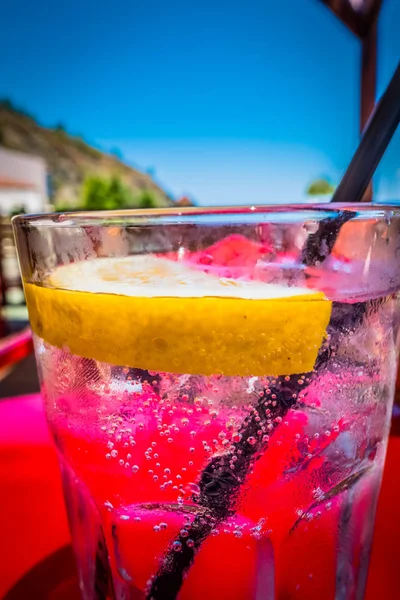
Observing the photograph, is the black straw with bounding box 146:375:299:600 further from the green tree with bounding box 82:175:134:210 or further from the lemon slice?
the green tree with bounding box 82:175:134:210

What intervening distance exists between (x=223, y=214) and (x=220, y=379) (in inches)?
3.9

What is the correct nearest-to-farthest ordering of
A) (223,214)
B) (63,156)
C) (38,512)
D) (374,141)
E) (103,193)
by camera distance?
(223,214) < (374,141) < (38,512) < (103,193) < (63,156)

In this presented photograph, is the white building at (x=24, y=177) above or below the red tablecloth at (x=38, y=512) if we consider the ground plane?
above

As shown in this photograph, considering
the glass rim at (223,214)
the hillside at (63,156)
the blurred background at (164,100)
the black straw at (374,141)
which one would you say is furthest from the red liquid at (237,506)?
the hillside at (63,156)

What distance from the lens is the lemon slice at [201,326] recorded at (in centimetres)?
26

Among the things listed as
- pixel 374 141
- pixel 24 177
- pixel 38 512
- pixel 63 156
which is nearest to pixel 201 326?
pixel 374 141

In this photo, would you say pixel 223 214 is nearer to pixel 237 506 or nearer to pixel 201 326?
pixel 201 326

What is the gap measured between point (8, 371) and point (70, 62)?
59.0ft

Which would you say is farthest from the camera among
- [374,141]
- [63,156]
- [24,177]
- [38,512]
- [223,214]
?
[63,156]

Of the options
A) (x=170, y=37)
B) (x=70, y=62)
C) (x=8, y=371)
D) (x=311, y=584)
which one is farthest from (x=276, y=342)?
(x=70, y=62)

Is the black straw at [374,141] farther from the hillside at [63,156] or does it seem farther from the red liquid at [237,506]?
the hillside at [63,156]

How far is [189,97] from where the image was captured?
1644 centimetres

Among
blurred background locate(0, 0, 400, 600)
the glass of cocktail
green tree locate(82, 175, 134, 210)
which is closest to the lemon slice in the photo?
the glass of cocktail

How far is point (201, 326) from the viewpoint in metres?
0.26
